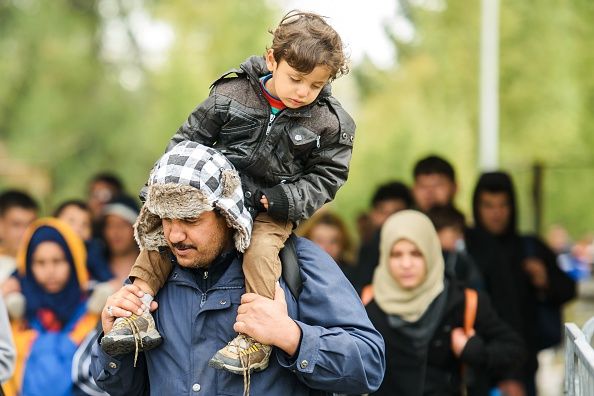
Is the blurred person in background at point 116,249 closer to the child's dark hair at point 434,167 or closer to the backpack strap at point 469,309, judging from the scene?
the backpack strap at point 469,309

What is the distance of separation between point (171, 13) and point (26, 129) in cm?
404

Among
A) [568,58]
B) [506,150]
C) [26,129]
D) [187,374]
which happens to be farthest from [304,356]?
[26,129]

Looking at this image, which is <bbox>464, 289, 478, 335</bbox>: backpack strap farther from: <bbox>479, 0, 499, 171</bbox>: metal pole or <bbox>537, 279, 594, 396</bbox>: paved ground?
<bbox>479, 0, 499, 171</bbox>: metal pole

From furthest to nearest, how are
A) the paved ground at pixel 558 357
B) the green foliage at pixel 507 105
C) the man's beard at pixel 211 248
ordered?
the paved ground at pixel 558 357, the green foliage at pixel 507 105, the man's beard at pixel 211 248

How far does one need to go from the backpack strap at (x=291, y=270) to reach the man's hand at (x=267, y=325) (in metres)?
0.19

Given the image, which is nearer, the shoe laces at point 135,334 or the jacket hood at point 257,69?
the shoe laces at point 135,334

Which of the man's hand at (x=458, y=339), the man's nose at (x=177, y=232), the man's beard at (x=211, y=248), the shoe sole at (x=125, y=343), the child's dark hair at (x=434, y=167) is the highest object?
the child's dark hair at (x=434, y=167)

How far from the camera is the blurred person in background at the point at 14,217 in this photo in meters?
8.56

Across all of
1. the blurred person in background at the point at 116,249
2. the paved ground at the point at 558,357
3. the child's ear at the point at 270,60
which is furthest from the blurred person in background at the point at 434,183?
the paved ground at the point at 558,357

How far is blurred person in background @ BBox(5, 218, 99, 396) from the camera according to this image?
5.97 m

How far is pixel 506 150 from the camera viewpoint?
17625mm

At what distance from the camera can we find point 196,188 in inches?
140

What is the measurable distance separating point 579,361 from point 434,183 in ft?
12.9

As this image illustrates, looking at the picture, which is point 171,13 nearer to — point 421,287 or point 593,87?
point 593,87
